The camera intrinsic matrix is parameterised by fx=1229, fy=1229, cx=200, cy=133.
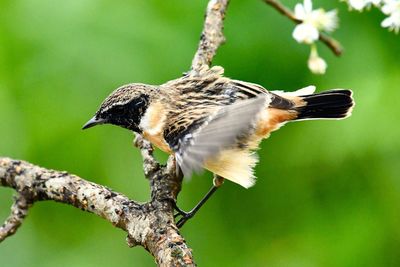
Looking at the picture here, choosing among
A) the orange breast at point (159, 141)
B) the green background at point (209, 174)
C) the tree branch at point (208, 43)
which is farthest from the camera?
the green background at point (209, 174)

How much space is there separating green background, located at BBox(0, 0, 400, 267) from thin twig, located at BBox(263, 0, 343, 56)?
12.5 inches

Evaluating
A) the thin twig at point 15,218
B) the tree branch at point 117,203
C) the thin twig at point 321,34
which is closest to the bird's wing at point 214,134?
the tree branch at point 117,203

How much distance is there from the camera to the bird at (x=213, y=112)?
4.02 m

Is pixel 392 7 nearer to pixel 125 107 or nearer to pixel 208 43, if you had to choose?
pixel 208 43

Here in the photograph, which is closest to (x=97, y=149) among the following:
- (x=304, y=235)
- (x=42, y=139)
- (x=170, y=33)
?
(x=42, y=139)

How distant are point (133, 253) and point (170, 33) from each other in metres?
0.90

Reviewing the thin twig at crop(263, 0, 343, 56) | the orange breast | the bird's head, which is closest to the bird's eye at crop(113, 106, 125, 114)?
the bird's head

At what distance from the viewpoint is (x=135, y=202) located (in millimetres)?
3990

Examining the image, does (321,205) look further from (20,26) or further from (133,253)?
(20,26)

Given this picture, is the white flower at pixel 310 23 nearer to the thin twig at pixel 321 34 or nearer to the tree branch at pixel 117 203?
the thin twig at pixel 321 34

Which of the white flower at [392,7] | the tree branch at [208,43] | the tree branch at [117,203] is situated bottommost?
→ the tree branch at [117,203]

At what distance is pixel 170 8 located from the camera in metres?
4.95

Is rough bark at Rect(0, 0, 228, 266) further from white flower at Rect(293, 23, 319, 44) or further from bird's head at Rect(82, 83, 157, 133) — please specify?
white flower at Rect(293, 23, 319, 44)

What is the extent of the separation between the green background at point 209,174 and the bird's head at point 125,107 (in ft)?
1.70
